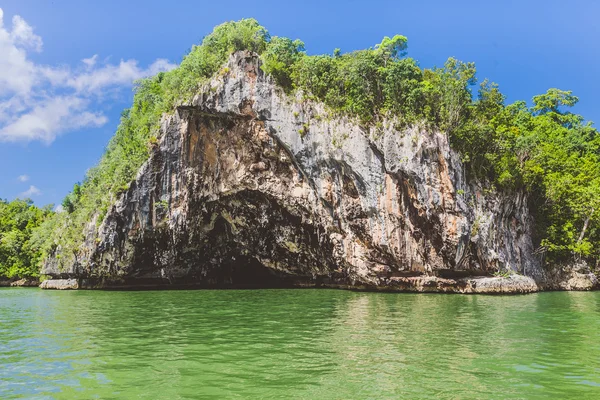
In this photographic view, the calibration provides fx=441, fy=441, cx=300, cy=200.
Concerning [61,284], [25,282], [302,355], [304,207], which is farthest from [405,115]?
[25,282]

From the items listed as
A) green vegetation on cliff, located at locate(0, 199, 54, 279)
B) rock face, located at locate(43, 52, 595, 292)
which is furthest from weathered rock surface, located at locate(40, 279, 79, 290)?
green vegetation on cliff, located at locate(0, 199, 54, 279)

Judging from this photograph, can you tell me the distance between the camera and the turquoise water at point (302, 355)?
22.2 ft

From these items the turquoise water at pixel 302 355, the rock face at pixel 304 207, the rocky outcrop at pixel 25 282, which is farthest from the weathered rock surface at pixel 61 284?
the turquoise water at pixel 302 355

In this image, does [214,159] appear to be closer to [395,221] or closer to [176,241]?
[176,241]

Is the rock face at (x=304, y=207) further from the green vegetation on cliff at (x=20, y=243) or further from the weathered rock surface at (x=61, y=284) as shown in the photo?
the green vegetation on cliff at (x=20, y=243)

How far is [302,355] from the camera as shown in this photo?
29.1 ft

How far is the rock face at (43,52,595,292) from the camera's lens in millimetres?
25938

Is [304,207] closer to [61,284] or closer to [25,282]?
[61,284]

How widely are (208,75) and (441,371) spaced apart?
85.9 feet

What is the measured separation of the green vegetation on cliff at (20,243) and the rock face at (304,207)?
1656 centimetres

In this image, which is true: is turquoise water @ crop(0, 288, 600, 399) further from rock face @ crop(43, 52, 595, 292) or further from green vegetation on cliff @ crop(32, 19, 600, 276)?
green vegetation on cliff @ crop(32, 19, 600, 276)

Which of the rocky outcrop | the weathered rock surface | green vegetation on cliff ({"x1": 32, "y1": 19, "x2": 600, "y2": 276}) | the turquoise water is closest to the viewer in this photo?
the turquoise water

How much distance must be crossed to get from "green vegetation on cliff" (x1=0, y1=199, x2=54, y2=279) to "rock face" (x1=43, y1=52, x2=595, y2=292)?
16557 millimetres

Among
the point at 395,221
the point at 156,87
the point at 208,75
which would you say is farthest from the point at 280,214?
the point at 156,87
